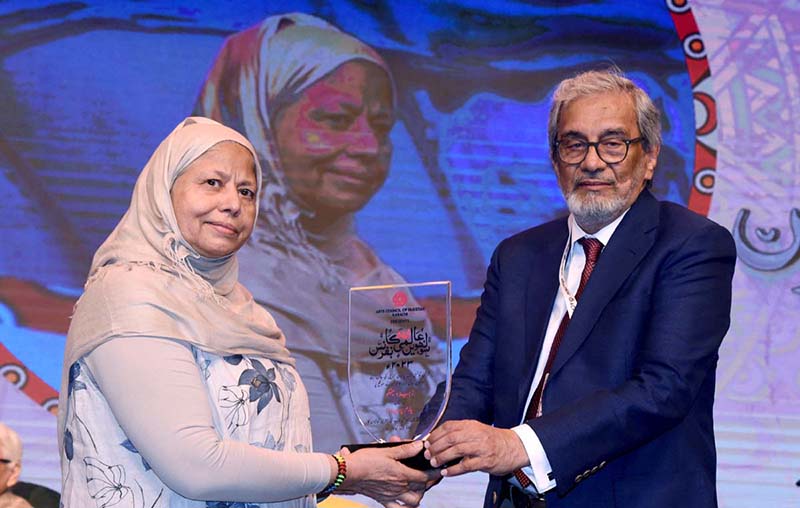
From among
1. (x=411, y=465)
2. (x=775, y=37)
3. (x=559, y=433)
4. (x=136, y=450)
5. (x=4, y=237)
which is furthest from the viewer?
(x=775, y=37)

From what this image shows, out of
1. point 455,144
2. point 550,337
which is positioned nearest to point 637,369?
point 550,337

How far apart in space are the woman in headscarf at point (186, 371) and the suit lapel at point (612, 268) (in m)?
0.56

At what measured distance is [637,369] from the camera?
2293 mm

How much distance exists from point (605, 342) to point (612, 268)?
0.19m

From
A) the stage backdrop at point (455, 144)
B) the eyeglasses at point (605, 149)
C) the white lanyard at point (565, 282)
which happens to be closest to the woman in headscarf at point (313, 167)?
the stage backdrop at point (455, 144)

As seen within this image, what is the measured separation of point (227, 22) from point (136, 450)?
2278 mm

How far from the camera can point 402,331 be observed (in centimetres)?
253

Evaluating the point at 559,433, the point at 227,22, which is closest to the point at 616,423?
the point at 559,433

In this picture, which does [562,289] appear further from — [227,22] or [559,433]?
[227,22]

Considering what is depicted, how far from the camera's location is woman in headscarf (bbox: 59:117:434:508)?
2.04 m

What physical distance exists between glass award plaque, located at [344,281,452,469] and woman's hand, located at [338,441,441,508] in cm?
4

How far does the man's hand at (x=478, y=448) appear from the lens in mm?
2246

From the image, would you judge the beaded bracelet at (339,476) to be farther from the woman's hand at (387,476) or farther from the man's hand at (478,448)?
the man's hand at (478,448)

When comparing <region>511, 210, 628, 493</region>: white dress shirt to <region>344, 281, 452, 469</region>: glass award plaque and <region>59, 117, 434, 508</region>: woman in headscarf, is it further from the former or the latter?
<region>59, 117, 434, 508</region>: woman in headscarf
